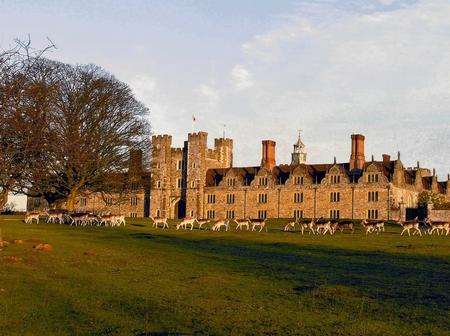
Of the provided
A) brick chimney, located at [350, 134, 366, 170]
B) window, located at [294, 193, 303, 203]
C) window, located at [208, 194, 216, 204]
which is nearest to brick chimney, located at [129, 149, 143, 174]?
window, located at [208, 194, 216, 204]

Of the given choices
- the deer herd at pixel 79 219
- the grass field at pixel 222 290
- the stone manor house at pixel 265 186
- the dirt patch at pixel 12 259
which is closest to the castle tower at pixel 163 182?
the stone manor house at pixel 265 186

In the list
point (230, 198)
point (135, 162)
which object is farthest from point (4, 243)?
point (230, 198)

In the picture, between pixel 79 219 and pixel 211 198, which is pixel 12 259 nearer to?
pixel 79 219

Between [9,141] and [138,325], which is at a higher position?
[9,141]

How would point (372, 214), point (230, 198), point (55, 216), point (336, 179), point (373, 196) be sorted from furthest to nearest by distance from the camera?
point (230, 198) → point (336, 179) → point (373, 196) → point (372, 214) → point (55, 216)

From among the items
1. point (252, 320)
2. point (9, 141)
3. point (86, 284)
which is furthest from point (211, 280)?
point (9, 141)

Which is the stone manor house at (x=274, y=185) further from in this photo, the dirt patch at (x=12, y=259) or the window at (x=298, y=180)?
the dirt patch at (x=12, y=259)

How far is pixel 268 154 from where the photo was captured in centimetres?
10400

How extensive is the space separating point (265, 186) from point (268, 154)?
22.8 feet

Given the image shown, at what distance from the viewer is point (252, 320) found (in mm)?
18000

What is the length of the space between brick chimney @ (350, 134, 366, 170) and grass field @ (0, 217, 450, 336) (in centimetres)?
5586

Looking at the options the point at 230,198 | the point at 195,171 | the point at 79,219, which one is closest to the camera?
the point at 79,219

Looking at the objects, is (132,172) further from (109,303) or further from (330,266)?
(109,303)

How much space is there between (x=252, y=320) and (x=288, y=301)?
117 inches
